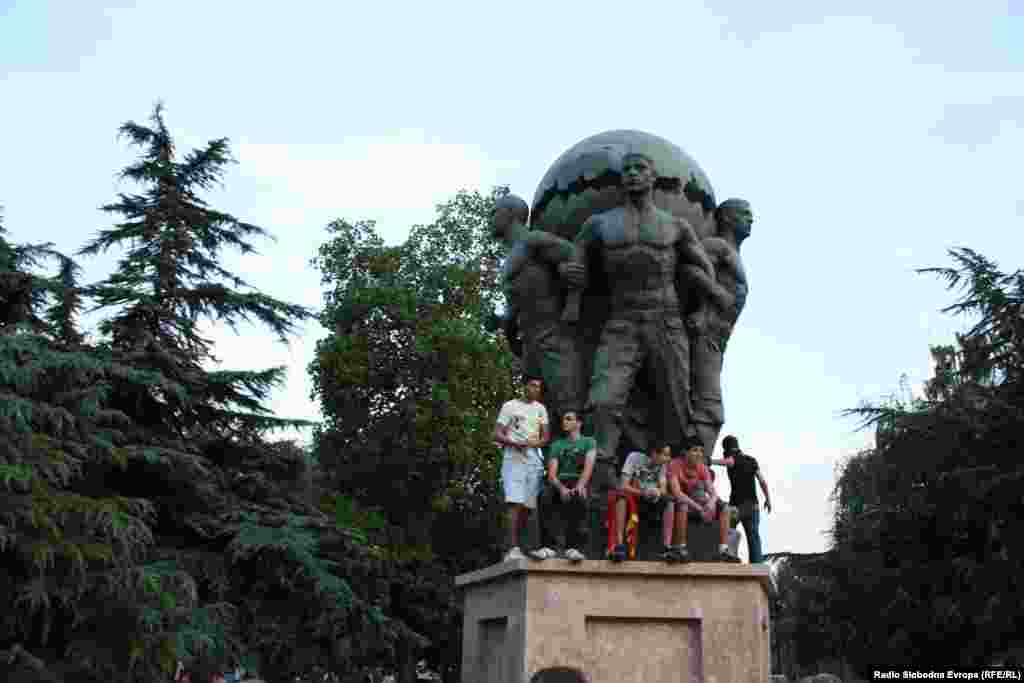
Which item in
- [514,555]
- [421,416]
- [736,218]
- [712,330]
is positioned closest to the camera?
[514,555]

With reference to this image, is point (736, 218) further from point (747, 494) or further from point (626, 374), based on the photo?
point (747, 494)

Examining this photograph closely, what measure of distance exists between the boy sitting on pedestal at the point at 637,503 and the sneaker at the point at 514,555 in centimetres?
64

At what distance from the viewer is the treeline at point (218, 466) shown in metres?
11.2

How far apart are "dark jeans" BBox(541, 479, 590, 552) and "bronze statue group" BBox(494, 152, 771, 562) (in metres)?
0.01

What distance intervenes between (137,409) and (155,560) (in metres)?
2.58

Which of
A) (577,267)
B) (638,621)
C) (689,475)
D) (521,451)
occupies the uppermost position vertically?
(577,267)

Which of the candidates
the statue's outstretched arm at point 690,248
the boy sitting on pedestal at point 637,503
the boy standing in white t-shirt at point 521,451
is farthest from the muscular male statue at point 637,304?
the boy standing in white t-shirt at point 521,451

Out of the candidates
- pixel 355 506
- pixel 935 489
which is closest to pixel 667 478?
pixel 935 489

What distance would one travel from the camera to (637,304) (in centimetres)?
894

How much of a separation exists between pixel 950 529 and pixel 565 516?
1347 centimetres

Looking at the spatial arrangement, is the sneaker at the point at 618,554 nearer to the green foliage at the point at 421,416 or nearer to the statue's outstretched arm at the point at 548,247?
the statue's outstretched arm at the point at 548,247

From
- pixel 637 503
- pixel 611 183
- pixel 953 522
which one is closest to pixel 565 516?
pixel 637 503

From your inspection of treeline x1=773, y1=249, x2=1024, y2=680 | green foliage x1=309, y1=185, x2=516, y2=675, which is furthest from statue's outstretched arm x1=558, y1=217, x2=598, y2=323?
green foliage x1=309, y1=185, x2=516, y2=675

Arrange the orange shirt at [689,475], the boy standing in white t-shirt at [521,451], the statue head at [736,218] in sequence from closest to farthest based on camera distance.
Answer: the boy standing in white t-shirt at [521,451]
the orange shirt at [689,475]
the statue head at [736,218]
